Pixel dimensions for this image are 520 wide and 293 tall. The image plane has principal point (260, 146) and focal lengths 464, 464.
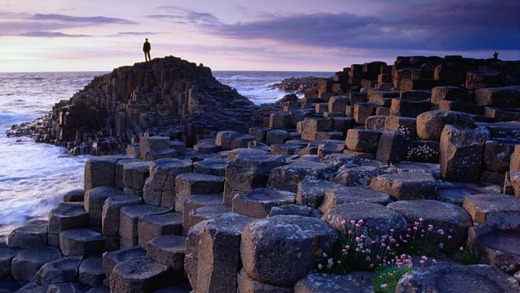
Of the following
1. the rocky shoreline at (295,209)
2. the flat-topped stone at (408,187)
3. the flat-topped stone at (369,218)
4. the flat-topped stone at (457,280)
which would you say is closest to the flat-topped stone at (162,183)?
the rocky shoreline at (295,209)

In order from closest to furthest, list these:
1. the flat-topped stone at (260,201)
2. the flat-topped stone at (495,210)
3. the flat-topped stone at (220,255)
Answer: the flat-topped stone at (495,210) → the flat-topped stone at (220,255) → the flat-topped stone at (260,201)

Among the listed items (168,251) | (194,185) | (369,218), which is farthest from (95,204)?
(369,218)

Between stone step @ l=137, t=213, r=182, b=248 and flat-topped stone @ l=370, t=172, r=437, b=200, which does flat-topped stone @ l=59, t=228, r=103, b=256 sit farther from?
flat-topped stone @ l=370, t=172, r=437, b=200

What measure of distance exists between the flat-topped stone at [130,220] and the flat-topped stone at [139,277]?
1213 millimetres

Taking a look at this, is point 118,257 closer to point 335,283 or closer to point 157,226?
point 157,226

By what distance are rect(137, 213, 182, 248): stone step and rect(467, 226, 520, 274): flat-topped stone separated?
469 cm

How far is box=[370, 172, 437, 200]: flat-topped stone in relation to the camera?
5711mm

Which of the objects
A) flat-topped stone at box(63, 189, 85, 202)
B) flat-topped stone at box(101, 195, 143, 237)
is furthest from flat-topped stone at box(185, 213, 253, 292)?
flat-topped stone at box(63, 189, 85, 202)

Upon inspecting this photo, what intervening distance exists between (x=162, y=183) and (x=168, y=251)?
1.95 meters

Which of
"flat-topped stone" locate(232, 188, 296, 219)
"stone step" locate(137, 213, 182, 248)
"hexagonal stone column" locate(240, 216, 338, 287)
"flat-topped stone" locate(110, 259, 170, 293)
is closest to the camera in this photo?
"hexagonal stone column" locate(240, 216, 338, 287)

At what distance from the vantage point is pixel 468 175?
6.86m

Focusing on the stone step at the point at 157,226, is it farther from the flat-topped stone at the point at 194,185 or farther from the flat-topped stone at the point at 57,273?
the flat-topped stone at the point at 57,273

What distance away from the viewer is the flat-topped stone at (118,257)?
7430 millimetres

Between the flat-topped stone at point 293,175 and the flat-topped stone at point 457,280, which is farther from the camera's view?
the flat-topped stone at point 293,175
